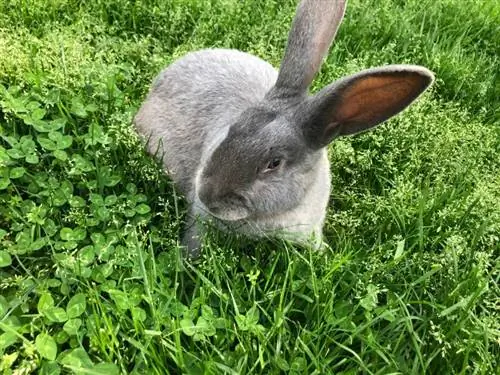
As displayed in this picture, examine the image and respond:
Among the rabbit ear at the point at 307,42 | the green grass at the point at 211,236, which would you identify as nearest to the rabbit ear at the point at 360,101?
the rabbit ear at the point at 307,42

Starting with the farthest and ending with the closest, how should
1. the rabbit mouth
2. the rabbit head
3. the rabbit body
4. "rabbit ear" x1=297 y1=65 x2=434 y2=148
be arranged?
the rabbit body → the rabbit mouth → the rabbit head → "rabbit ear" x1=297 y1=65 x2=434 y2=148

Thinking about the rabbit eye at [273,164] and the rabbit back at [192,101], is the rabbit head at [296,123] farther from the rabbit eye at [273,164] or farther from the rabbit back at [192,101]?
the rabbit back at [192,101]

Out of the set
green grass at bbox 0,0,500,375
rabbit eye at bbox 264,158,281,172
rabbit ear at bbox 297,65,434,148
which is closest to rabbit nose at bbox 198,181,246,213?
rabbit eye at bbox 264,158,281,172

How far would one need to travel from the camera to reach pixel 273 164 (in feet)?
10.5

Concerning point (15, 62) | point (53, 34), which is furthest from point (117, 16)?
point (15, 62)

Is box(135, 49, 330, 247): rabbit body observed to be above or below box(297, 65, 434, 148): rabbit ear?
below

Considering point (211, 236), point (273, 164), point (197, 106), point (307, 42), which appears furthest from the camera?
point (197, 106)

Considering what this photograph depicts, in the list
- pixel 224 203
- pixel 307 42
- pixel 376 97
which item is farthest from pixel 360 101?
pixel 224 203

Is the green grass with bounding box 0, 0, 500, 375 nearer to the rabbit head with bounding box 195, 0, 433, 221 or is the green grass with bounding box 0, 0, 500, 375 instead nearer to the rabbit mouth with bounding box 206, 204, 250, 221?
the rabbit mouth with bounding box 206, 204, 250, 221

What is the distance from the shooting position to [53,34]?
4.60m

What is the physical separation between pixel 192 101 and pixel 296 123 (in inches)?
50.1

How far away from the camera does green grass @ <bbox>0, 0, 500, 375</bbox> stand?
3.05 m

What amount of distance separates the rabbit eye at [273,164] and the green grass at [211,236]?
52 centimetres

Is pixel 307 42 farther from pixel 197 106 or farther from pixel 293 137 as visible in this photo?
pixel 197 106
